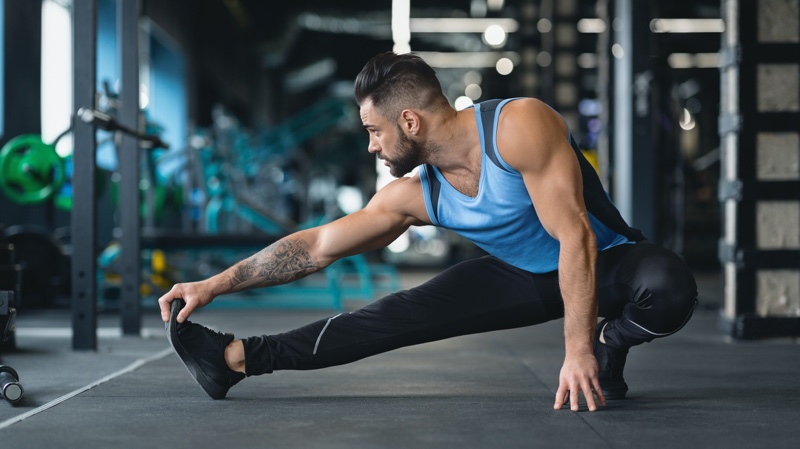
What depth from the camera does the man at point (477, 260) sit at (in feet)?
6.52

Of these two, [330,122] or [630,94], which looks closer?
[630,94]

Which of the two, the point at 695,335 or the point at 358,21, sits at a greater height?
the point at 358,21

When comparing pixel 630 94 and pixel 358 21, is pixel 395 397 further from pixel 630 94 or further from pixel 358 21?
pixel 358 21

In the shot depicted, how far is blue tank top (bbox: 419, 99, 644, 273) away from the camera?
207 centimetres

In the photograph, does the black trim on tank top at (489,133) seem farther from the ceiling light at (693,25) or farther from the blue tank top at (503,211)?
the ceiling light at (693,25)

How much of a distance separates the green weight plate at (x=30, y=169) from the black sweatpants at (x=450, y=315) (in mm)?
→ 2404

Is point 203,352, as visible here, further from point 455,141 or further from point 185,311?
point 455,141

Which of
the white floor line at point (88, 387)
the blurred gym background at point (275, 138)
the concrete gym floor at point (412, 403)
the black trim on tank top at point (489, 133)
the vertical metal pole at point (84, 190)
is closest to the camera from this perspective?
the concrete gym floor at point (412, 403)

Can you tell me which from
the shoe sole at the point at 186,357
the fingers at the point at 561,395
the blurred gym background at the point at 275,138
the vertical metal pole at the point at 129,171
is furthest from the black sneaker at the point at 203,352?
the vertical metal pole at the point at 129,171

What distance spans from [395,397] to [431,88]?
0.77m

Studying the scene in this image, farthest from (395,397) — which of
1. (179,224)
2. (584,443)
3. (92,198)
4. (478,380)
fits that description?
(179,224)

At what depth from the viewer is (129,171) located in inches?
148

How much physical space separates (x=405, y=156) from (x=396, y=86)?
0.16 metres

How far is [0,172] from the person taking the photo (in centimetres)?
424
